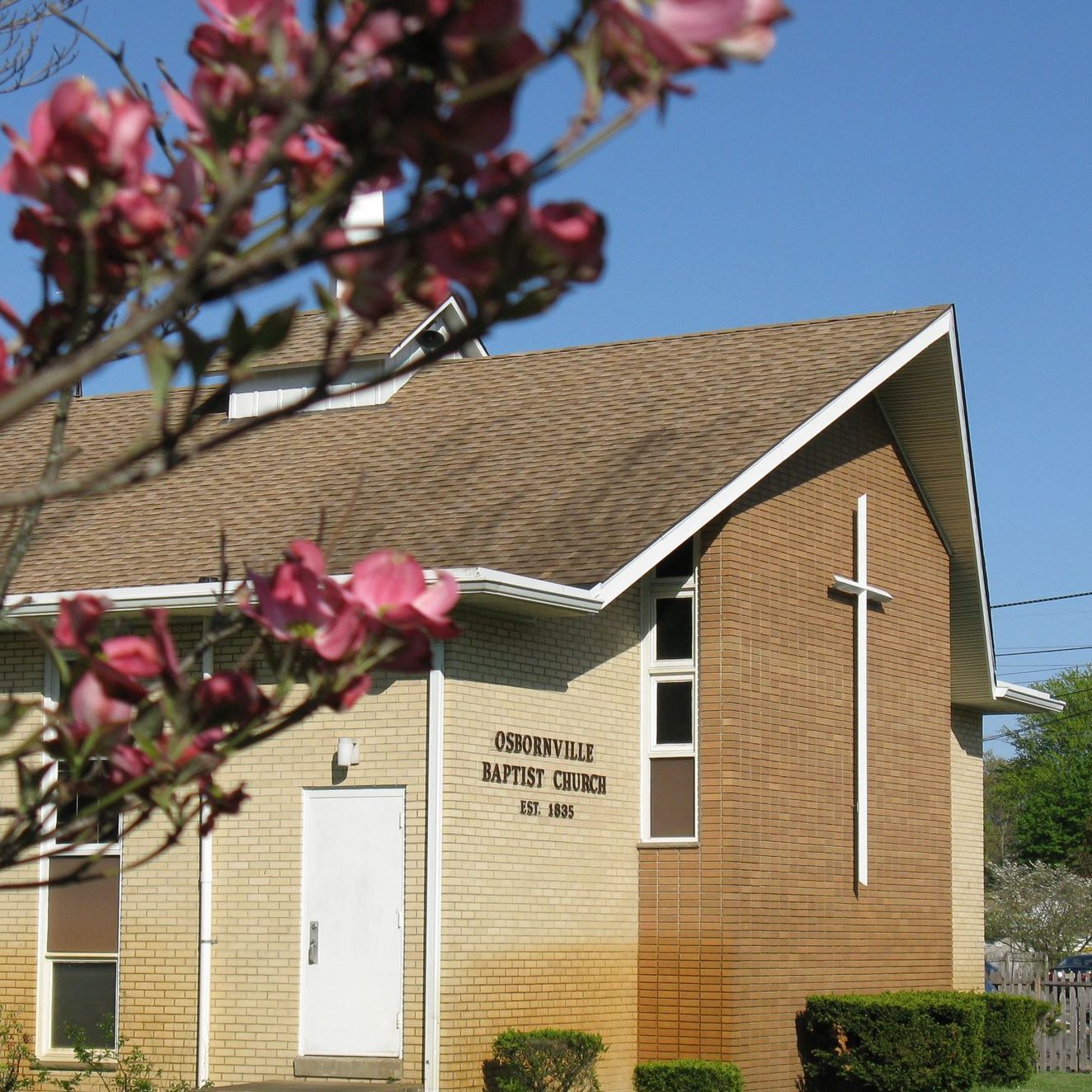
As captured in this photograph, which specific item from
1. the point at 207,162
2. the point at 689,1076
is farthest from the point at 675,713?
the point at 207,162

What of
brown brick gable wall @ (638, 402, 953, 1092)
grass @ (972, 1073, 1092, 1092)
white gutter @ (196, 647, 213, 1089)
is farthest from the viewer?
grass @ (972, 1073, 1092, 1092)

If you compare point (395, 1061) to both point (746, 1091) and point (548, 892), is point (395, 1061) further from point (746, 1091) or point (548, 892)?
point (746, 1091)

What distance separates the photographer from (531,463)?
17.8 meters

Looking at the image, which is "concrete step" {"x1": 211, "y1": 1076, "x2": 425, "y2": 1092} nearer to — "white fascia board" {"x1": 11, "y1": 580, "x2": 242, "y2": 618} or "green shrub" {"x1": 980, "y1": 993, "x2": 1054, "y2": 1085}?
"white fascia board" {"x1": 11, "y1": 580, "x2": 242, "y2": 618}

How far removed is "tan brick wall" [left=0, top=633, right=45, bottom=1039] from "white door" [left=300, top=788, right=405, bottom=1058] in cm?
238

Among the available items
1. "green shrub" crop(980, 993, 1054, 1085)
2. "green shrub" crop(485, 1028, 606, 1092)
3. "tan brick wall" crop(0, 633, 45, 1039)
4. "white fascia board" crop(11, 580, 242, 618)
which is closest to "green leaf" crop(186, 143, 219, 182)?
"white fascia board" crop(11, 580, 242, 618)

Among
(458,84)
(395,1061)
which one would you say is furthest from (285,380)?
(458,84)

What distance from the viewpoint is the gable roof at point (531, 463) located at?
15.9 m

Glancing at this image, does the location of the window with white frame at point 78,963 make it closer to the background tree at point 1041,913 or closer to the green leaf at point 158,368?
the green leaf at point 158,368

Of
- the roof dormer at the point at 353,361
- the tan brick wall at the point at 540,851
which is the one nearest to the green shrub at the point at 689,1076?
the tan brick wall at the point at 540,851

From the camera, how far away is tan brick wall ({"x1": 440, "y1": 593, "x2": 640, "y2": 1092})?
14.5 m

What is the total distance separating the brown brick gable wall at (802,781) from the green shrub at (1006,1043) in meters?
0.87

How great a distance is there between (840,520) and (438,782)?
668 cm

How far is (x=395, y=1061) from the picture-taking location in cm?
1422
